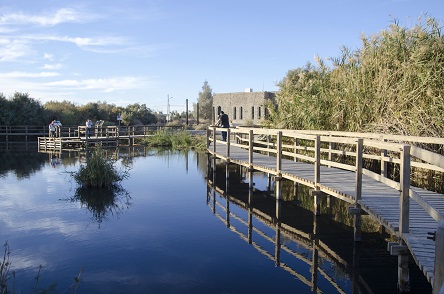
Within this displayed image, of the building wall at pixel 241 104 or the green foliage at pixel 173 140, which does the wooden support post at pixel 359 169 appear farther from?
the building wall at pixel 241 104

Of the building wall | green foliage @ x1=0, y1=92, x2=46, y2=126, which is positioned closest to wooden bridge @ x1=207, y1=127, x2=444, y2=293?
the building wall

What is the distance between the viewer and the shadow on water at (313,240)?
5941 mm

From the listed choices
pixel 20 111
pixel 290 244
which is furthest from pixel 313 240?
pixel 20 111

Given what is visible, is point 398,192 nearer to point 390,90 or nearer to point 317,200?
point 317,200

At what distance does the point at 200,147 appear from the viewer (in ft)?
85.9

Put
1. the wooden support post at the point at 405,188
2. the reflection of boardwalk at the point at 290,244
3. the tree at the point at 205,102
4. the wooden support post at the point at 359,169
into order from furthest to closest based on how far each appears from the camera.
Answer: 1. the tree at the point at 205,102
2. the wooden support post at the point at 359,169
3. the reflection of boardwalk at the point at 290,244
4. the wooden support post at the point at 405,188

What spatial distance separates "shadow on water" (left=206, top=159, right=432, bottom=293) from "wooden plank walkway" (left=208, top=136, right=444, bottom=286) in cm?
74

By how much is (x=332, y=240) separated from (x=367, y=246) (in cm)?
63

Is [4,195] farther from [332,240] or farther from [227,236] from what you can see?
[332,240]

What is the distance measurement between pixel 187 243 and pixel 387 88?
6811mm

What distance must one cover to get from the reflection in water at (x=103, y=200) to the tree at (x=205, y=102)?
5106cm

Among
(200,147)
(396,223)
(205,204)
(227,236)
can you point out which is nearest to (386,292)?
(396,223)

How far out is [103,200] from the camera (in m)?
11.1

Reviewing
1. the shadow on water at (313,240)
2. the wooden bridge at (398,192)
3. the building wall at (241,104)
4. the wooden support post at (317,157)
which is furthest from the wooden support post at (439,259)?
the building wall at (241,104)
